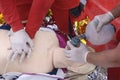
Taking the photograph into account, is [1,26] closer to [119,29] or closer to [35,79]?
[35,79]

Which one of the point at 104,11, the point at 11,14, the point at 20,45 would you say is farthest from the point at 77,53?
the point at 104,11

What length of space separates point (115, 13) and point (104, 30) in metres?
0.11

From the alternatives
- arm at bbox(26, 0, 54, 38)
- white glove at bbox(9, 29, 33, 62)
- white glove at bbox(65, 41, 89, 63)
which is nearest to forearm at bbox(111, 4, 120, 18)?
white glove at bbox(65, 41, 89, 63)

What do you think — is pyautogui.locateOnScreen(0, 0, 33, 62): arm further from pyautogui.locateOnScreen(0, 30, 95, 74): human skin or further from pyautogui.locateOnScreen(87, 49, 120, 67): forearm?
pyautogui.locateOnScreen(87, 49, 120, 67): forearm

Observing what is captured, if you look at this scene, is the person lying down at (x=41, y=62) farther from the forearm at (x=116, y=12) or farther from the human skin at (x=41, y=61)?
the forearm at (x=116, y=12)

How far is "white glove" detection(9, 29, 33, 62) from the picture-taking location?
164 cm

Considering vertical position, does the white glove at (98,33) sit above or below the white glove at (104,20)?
below

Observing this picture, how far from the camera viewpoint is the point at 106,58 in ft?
4.56

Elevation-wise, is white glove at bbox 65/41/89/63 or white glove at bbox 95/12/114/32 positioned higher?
white glove at bbox 95/12/114/32

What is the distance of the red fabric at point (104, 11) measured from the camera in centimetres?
184

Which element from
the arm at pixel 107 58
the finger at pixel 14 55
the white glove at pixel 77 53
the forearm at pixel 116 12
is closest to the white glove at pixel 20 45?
the finger at pixel 14 55

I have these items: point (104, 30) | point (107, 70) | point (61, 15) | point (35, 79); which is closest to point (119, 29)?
point (104, 30)

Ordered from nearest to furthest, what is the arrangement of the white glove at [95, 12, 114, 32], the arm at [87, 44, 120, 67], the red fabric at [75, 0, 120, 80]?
the arm at [87, 44, 120, 67] < the white glove at [95, 12, 114, 32] < the red fabric at [75, 0, 120, 80]

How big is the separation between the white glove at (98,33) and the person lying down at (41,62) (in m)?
0.15
